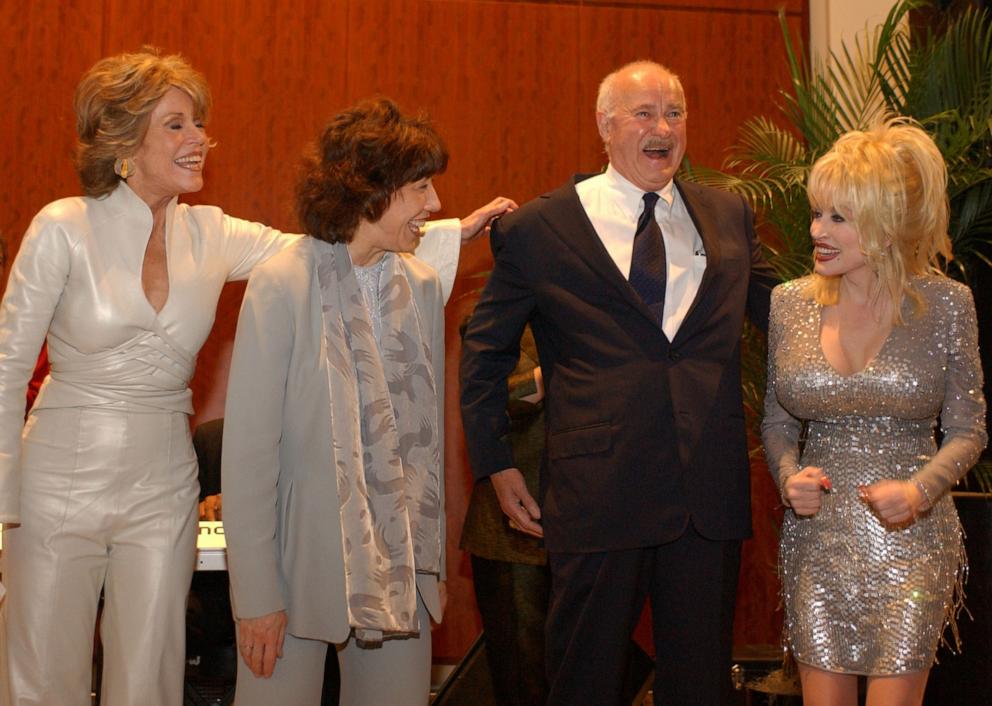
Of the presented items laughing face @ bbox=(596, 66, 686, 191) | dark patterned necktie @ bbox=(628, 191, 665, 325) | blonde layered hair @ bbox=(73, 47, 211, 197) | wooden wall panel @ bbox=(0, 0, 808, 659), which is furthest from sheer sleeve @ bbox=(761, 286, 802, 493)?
wooden wall panel @ bbox=(0, 0, 808, 659)

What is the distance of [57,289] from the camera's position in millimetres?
2561

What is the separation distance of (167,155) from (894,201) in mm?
1683

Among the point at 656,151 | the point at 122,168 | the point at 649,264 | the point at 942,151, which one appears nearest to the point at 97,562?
the point at 122,168

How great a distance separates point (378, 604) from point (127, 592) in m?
0.64

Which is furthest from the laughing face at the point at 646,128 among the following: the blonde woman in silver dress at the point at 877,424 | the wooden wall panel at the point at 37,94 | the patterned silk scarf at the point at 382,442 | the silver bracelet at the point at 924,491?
the wooden wall panel at the point at 37,94

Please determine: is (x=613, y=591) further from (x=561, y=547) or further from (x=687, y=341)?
(x=687, y=341)

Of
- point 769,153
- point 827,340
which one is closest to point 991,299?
point 769,153

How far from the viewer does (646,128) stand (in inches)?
112

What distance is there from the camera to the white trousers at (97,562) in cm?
248

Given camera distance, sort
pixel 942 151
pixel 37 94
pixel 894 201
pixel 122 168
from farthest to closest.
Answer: pixel 37 94
pixel 942 151
pixel 122 168
pixel 894 201

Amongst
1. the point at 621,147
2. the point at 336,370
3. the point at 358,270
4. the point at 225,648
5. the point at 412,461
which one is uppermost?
the point at 621,147

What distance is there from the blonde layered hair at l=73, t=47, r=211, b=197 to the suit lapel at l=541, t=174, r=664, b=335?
3.23 ft

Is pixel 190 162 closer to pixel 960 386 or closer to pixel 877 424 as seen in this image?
pixel 877 424

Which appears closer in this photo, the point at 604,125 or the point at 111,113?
the point at 111,113
